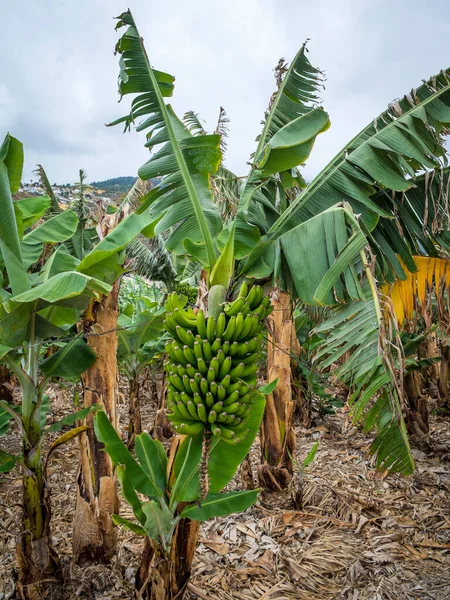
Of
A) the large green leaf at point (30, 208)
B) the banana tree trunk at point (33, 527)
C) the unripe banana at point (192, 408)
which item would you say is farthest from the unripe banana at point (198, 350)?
the large green leaf at point (30, 208)

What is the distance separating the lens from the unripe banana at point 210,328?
1.90 metres

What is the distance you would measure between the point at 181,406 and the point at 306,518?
2253 millimetres

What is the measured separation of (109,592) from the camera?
2.49 m

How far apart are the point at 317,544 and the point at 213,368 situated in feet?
7.06

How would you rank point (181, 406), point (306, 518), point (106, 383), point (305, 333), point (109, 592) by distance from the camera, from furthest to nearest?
point (305, 333), point (306, 518), point (106, 383), point (109, 592), point (181, 406)

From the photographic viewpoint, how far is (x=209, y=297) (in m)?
2.12

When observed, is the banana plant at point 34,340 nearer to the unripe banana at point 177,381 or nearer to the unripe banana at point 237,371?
the unripe banana at point 177,381

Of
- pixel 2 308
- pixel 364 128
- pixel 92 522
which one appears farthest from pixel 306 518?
pixel 364 128

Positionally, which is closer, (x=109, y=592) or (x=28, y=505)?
(x=28, y=505)

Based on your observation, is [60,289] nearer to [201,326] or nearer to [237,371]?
[201,326]

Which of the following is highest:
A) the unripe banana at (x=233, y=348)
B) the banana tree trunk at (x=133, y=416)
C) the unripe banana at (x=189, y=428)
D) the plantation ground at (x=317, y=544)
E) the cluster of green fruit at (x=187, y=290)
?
the cluster of green fruit at (x=187, y=290)

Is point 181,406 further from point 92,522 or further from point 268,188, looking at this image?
point 268,188

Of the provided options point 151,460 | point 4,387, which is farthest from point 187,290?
point 151,460

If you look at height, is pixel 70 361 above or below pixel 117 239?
below
